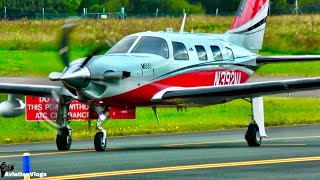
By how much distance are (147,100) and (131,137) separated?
5.29 m

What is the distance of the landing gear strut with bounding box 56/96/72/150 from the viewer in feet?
92.1

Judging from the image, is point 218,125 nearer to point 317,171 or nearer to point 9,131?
point 9,131

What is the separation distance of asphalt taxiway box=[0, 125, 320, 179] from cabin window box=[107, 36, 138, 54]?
2.28 m

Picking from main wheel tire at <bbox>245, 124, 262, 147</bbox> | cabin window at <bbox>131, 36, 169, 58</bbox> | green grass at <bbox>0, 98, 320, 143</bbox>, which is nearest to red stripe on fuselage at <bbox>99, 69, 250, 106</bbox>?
cabin window at <bbox>131, 36, 169, 58</bbox>

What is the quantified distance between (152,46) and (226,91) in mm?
2076

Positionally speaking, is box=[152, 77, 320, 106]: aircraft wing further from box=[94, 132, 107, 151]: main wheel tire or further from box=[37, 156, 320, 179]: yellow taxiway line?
box=[37, 156, 320, 179]: yellow taxiway line

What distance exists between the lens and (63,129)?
28188 mm

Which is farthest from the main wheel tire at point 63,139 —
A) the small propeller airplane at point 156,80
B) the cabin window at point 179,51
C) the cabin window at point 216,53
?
the cabin window at point 216,53

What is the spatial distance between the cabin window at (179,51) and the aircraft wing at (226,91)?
781 millimetres

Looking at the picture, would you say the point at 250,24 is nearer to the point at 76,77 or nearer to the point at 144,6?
the point at 76,77

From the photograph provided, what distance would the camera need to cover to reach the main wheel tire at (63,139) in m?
28.1

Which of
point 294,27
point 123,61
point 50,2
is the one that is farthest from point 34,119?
point 50,2

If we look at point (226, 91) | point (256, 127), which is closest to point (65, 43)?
point (226, 91)

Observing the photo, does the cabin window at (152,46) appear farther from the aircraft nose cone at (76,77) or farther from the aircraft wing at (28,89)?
the aircraft wing at (28,89)
